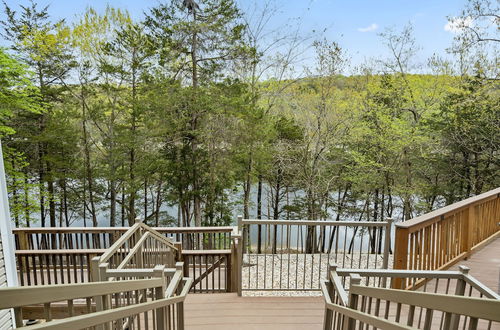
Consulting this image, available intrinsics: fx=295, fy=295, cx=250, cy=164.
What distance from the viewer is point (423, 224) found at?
352 cm

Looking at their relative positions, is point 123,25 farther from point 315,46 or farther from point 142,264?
point 142,264

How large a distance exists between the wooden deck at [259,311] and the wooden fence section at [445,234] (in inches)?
14.5

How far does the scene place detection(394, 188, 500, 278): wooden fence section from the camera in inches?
137

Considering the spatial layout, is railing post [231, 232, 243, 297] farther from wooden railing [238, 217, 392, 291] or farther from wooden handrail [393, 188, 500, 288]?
wooden handrail [393, 188, 500, 288]

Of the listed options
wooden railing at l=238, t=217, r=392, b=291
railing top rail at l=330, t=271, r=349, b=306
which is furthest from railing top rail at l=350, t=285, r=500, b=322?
wooden railing at l=238, t=217, r=392, b=291

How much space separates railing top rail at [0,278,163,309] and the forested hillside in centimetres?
998

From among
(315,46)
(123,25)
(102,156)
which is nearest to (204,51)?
(123,25)

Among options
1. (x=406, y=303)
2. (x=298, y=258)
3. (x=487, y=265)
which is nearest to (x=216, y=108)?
(x=298, y=258)

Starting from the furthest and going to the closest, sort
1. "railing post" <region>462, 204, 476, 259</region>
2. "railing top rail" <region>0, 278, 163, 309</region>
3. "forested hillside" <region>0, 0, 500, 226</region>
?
"forested hillside" <region>0, 0, 500, 226</region> → "railing post" <region>462, 204, 476, 259</region> → "railing top rail" <region>0, 278, 163, 309</region>

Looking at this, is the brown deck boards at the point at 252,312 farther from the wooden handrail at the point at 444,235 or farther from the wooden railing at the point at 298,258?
the wooden handrail at the point at 444,235

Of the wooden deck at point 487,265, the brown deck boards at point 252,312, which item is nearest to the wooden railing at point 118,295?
the brown deck boards at point 252,312

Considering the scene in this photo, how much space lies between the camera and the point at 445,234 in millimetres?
3930

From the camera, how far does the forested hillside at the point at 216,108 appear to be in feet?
35.8

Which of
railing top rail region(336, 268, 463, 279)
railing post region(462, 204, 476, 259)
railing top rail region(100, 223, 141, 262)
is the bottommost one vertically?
railing post region(462, 204, 476, 259)
